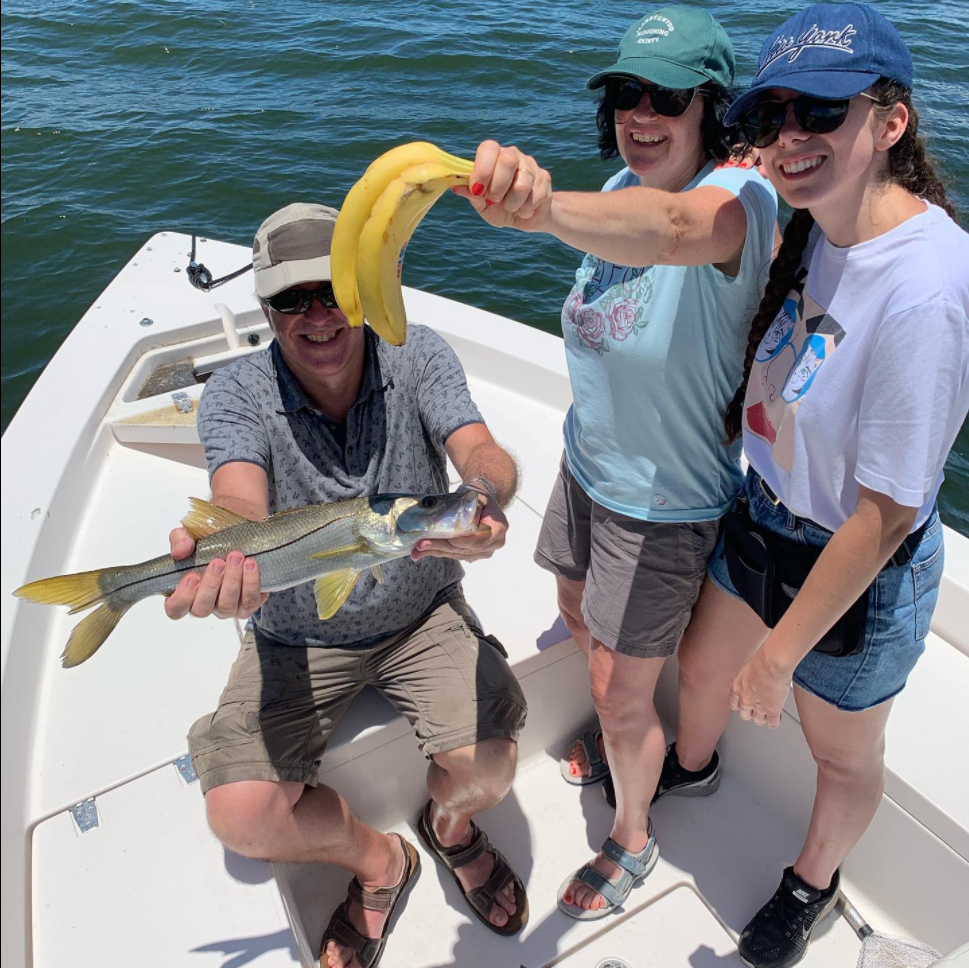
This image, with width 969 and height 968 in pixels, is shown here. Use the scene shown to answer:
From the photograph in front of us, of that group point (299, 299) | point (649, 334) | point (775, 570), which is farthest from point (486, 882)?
point (299, 299)

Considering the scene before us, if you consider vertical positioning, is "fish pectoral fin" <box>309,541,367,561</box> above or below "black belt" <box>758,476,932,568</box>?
below

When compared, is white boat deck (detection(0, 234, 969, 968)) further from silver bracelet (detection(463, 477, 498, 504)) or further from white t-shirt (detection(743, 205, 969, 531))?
white t-shirt (detection(743, 205, 969, 531))

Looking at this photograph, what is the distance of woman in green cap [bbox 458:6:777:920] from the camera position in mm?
1993

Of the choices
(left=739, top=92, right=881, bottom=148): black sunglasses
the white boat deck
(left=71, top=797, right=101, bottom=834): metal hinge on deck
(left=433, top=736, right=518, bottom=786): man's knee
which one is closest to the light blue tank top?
(left=739, top=92, right=881, bottom=148): black sunglasses

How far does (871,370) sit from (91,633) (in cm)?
229

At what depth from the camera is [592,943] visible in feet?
9.95

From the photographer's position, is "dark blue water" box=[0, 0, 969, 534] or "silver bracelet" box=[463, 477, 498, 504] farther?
"dark blue water" box=[0, 0, 969, 534]

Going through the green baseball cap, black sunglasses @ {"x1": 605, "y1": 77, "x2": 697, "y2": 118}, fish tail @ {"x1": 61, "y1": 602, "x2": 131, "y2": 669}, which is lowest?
fish tail @ {"x1": 61, "y1": 602, "x2": 131, "y2": 669}

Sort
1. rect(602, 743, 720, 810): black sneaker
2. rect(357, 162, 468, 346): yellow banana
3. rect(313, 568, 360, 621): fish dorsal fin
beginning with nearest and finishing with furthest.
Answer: rect(357, 162, 468, 346): yellow banana, rect(313, 568, 360, 621): fish dorsal fin, rect(602, 743, 720, 810): black sneaker

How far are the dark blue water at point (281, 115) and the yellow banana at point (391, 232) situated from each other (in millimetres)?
6628

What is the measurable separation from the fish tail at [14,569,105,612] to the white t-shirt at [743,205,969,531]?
80.0 inches

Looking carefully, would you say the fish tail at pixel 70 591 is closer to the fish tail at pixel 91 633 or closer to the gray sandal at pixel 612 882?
the fish tail at pixel 91 633

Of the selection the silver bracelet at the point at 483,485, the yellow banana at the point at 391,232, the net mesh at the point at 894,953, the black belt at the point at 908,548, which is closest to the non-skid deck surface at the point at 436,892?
the net mesh at the point at 894,953

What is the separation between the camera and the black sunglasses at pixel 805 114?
1.75 m
